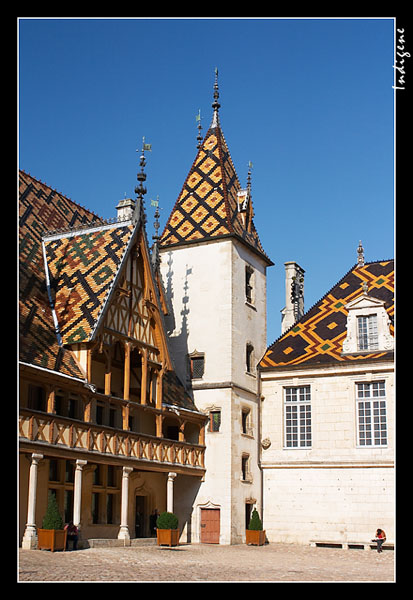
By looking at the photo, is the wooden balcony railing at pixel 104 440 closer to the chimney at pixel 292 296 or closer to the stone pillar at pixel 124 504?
the stone pillar at pixel 124 504

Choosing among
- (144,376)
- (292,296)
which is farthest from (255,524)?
(292,296)

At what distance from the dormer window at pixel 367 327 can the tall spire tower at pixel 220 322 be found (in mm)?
3487

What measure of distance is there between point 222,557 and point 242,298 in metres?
10.5

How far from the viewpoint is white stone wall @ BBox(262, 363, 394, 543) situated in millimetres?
24312

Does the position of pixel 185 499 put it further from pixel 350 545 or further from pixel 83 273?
pixel 83 273

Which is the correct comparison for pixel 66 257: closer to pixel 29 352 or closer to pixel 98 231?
pixel 98 231

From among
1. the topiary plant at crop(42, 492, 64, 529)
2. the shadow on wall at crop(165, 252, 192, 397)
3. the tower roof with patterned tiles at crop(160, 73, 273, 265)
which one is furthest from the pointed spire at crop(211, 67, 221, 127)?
the topiary plant at crop(42, 492, 64, 529)

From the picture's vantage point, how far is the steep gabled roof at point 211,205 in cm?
2764

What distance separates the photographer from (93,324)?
790 inches

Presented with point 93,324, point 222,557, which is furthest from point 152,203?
point 222,557

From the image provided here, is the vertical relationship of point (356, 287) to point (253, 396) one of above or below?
above

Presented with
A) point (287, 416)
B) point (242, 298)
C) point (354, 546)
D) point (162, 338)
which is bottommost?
point (354, 546)
